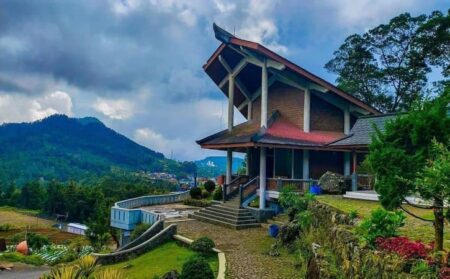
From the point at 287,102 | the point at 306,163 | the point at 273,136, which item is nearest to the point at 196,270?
the point at 273,136

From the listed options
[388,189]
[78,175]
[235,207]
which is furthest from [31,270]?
[78,175]

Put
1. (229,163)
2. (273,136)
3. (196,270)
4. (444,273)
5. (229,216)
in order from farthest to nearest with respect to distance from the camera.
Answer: (229,163) → (273,136) → (229,216) → (196,270) → (444,273)

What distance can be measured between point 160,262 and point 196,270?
3.82 metres

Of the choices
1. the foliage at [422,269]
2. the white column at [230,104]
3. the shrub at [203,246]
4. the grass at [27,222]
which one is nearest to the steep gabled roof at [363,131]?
the white column at [230,104]

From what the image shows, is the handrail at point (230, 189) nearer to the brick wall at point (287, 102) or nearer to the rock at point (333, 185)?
the brick wall at point (287, 102)

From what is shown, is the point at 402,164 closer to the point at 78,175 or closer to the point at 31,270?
the point at 31,270

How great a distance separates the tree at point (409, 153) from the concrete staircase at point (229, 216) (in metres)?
10.7

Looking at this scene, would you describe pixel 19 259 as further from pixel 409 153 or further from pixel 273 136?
pixel 409 153

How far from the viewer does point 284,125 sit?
892 inches

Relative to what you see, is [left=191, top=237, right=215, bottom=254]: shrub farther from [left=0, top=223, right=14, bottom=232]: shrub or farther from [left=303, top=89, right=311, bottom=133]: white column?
[left=0, top=223, right=14, bottom=232]: shrub

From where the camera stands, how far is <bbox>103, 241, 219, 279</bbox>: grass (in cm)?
1180

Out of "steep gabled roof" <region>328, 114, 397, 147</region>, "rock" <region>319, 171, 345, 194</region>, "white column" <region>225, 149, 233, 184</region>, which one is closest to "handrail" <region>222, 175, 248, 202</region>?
"white column" <region>225, 149, 233, 184</region>

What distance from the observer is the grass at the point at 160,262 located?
11805 mm

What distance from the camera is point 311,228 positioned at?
448 inches
